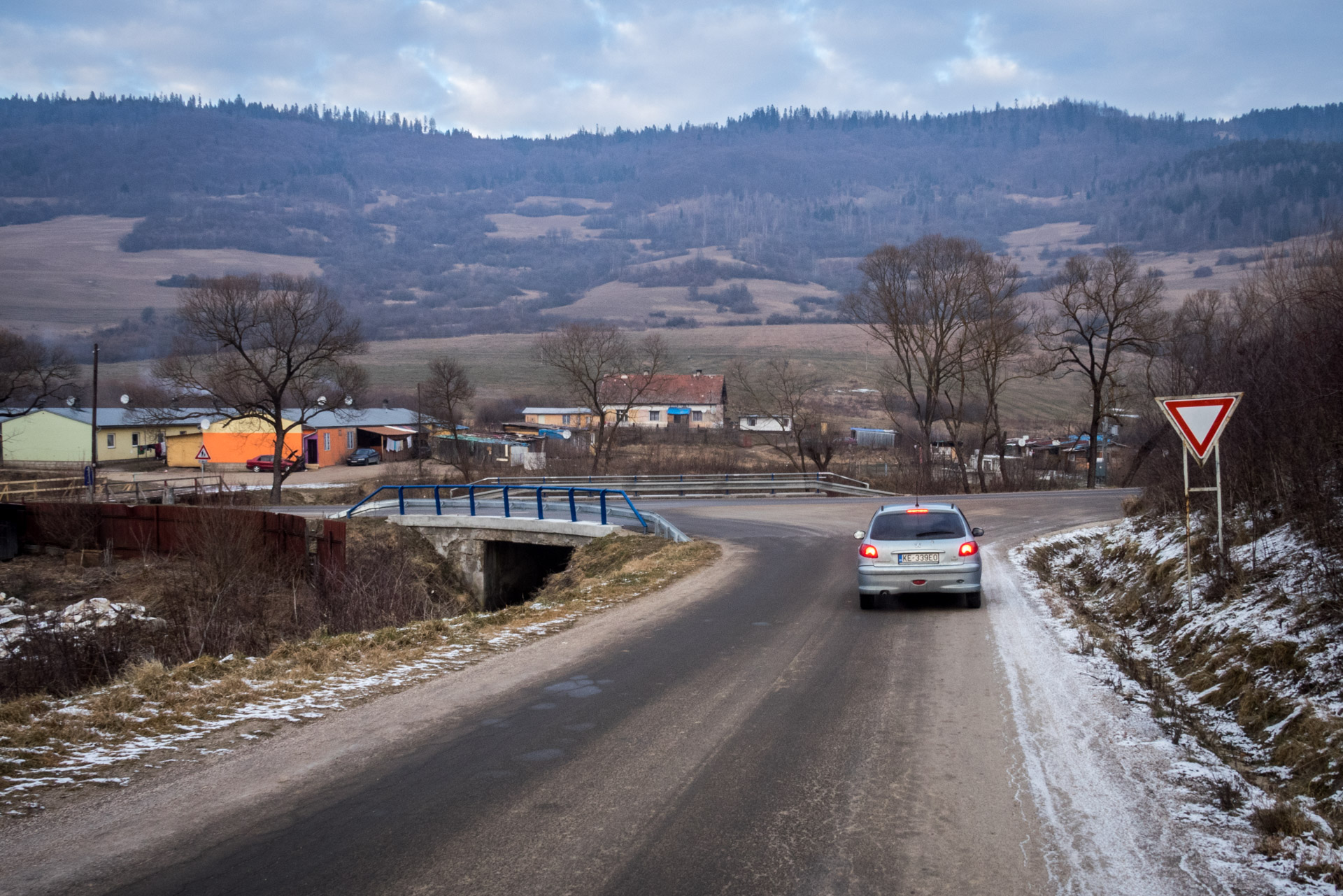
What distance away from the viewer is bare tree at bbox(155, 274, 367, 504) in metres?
51.0

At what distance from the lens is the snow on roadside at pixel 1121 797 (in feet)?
15.2

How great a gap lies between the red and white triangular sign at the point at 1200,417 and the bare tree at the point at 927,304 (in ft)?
129

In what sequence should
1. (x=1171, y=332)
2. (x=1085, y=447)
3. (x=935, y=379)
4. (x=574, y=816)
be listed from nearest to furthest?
(x=574, y=816) → (x=1171, y=332) → (x=935, y=379) → (x=1085, y=447)

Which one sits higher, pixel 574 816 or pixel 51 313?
pixel 51 313

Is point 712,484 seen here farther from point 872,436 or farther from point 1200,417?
point 872,436

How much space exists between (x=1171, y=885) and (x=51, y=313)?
709 ft

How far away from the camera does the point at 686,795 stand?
573 cm

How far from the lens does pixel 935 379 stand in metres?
51.4

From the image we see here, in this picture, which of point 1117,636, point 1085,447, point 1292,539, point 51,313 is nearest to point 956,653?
point 1117,636

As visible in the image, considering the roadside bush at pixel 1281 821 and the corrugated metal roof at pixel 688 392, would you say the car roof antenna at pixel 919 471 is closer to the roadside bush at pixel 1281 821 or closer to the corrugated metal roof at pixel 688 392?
the roadside bush at pixel 1281 821

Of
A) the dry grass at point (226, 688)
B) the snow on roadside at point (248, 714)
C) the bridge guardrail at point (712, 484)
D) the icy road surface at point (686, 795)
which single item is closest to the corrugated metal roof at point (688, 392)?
the bridge guardrail at point (712, 484)

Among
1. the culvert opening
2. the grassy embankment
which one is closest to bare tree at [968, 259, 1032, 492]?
the culvert opening

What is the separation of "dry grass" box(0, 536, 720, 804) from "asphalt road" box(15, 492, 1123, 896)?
1.08m

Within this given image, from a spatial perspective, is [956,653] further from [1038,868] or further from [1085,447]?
[1085,447]
